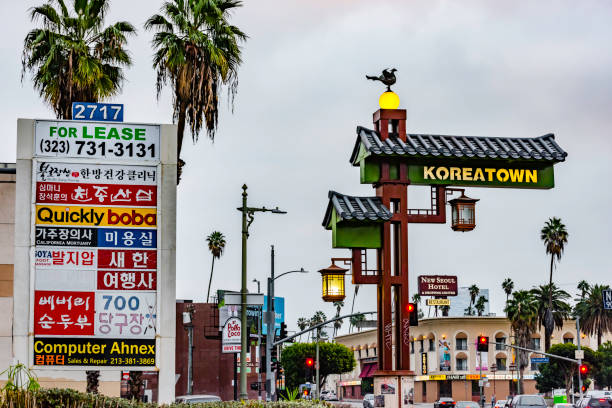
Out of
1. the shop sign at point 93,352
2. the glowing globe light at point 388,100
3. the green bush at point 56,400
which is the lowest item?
the green bush at point 56,400

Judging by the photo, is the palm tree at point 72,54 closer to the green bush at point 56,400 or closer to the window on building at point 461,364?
the green bush at point 56,400

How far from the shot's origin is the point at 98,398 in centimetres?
1329

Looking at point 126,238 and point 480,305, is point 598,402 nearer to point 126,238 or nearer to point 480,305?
point 126,238

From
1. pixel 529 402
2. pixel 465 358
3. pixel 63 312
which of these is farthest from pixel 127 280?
pixel 465 358

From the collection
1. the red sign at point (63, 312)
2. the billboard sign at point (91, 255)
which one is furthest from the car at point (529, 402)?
the red sign at point (63, 312)

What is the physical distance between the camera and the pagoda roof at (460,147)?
31350mm

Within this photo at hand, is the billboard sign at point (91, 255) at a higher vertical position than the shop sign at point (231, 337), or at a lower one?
higher

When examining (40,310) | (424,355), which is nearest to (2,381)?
(40,310)

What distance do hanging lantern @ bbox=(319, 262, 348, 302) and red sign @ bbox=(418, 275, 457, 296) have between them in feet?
228

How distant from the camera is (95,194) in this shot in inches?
607

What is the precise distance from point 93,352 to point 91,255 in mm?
1599

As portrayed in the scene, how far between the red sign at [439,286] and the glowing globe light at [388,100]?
70.0 m

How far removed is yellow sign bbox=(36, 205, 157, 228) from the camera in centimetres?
1527

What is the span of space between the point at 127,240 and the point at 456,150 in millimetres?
18532
